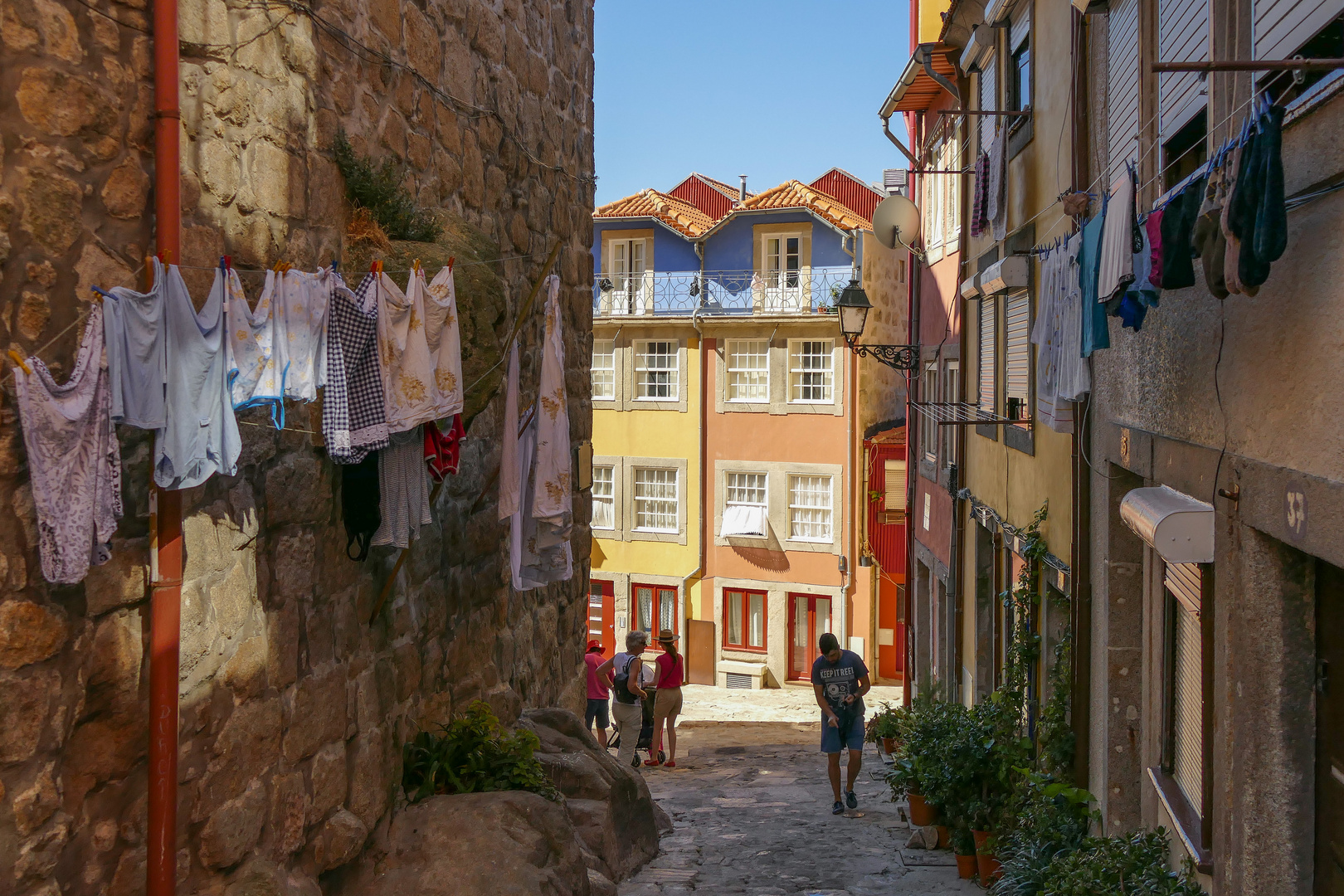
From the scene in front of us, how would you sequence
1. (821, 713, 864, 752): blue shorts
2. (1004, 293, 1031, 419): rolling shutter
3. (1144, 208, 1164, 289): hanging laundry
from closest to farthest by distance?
1. (1144, 208, 1164, 289): hanging laundry
2. (1004, 293, 1031, 419): rolling shutter
3. (821, 713, 864, 752): blue shorts

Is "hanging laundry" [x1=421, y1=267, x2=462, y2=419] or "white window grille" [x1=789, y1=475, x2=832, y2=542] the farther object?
"white window grille" [x1=789, y1=475, x2=832, y2=542]

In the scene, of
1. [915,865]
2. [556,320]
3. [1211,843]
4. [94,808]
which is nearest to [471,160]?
[556,320]

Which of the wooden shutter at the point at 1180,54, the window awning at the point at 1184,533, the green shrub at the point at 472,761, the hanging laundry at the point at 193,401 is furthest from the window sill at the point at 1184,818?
the hanging laundry at the point at 193,401

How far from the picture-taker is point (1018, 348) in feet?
32.5

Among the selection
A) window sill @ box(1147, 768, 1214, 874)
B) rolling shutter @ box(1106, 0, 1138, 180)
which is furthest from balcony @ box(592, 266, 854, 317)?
window sill @ box(1147, 768, 1214, 874)

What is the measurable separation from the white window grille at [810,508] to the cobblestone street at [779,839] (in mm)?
11284

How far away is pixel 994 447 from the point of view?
1096cm

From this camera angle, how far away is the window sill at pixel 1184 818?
5.05 m

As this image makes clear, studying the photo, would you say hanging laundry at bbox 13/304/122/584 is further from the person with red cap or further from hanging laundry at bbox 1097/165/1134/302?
the person with red cap

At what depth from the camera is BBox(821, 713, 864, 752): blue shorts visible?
9664 millimetres

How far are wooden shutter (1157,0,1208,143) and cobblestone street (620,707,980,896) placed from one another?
184 inches

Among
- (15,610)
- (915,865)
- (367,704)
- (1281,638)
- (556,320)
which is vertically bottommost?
(915,865)

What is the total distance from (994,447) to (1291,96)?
23.7ft

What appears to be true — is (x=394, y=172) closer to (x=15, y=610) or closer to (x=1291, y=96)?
(x=15, y=610)
